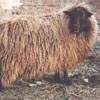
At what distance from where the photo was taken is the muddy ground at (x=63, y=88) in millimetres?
4945

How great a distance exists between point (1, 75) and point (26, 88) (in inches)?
20.9

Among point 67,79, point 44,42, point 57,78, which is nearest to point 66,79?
point 67,79

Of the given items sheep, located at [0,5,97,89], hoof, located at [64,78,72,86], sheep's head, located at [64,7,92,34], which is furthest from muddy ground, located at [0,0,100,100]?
sheep's head, located at [64,7,92,34]

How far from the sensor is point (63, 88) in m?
5.25

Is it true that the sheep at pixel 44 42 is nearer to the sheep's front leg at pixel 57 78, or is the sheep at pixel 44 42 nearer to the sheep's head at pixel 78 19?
the sheep's head at pixel 78 19

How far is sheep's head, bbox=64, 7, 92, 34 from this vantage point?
5.14m

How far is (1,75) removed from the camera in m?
4.98

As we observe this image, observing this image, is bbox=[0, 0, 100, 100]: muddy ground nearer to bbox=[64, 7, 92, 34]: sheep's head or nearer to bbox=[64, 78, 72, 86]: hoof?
bbox=[64, 78, 72, 86]: hoof

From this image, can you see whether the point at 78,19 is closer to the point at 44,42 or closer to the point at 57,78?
the point at 44,42

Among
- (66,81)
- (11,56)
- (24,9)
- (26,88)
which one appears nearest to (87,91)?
(66,81)

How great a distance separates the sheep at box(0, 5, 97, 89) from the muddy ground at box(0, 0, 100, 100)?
0.23 m

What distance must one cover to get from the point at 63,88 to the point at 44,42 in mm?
809

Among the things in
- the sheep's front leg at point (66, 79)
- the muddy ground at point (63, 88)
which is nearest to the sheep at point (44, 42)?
the sheep's front leg at point (66, 79)

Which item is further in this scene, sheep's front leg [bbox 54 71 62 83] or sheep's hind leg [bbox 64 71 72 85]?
sheep's front leg [bbox 54 71 62 83]
